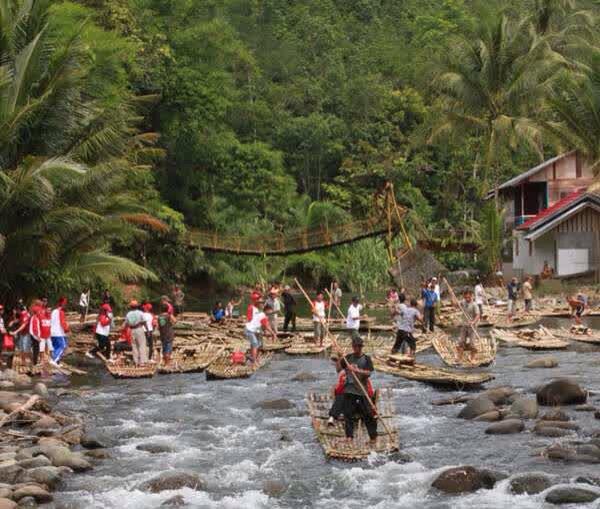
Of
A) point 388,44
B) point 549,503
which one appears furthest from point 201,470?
point 388,44

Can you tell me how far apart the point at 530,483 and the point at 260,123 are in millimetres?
50708

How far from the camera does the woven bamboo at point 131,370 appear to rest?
74.7 feet

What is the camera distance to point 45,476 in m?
14.0

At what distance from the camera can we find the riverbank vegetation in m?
28.3

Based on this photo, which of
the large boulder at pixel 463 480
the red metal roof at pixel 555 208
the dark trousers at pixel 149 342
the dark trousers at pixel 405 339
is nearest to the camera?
the large boulder at pixel 463 480

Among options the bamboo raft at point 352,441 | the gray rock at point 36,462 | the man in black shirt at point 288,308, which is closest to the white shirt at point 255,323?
the man in black shirt at point 288,308

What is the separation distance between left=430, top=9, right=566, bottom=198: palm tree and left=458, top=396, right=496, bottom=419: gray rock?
29.7m

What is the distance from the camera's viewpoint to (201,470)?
15.1m

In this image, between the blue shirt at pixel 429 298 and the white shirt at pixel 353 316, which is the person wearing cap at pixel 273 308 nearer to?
the white shirt at pixel 353 316

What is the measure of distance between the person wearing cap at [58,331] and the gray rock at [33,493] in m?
10.8

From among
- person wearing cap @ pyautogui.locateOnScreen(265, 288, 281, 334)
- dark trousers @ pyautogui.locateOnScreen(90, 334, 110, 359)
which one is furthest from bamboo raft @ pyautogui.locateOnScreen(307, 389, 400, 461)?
person wearing cap @ pyautogui.locateOnScreen(265, 288, 281, 334)

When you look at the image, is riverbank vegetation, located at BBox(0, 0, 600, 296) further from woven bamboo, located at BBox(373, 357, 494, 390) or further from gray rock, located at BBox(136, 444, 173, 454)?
gray rock, located at BBox(136, 444, 173, 454)

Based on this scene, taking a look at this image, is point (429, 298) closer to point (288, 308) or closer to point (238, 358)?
point (288, 308)

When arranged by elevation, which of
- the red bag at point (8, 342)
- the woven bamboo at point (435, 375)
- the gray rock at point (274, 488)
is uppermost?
the red bag at point (8, 342)
